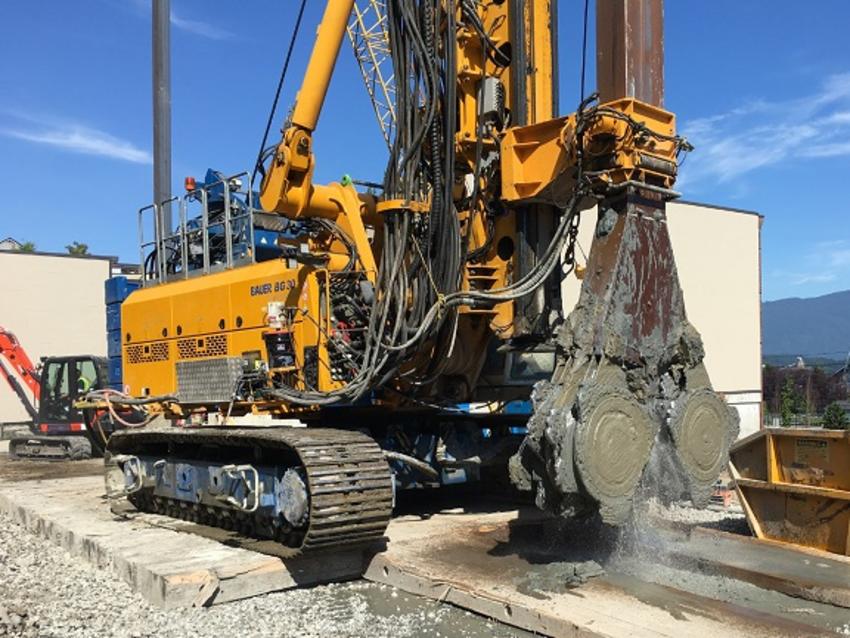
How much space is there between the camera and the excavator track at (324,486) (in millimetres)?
5746

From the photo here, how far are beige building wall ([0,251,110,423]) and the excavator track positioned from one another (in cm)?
1829

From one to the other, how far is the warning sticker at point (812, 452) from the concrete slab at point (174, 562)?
3.50 meters

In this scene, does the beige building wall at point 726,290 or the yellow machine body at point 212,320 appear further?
the beige building wall at point 726,290

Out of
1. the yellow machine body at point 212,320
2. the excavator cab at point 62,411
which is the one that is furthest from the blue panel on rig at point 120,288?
the excavator cab at point 62,411

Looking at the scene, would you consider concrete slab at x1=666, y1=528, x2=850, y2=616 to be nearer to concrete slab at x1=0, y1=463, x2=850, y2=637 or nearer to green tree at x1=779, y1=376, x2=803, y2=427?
concrete slab at x1=0, y1=463, x2=850, y2=637

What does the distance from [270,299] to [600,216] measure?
3091 mm

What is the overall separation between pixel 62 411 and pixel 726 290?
725 inches

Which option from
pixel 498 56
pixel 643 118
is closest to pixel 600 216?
pixel 643 118

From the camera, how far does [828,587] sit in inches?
201

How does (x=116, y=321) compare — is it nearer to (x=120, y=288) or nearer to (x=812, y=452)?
(x=120, y=288)

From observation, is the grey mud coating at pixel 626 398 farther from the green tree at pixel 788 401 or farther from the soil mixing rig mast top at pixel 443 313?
the green tree at pixel 788 401

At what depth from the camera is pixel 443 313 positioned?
634 cm

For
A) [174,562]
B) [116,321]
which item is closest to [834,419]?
[116,321]

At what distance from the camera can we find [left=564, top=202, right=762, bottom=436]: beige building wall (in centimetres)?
2481
